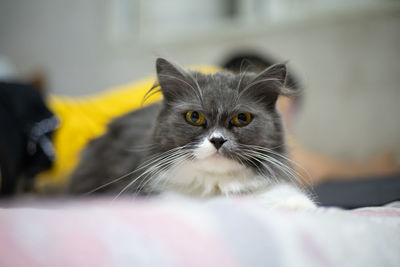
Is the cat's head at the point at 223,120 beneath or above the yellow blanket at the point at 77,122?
above

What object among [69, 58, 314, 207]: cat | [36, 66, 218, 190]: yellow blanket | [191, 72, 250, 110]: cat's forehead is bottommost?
[36, 66, 218, 190]: yellow blanket

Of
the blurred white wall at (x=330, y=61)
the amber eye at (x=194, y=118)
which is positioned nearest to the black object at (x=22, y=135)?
the blurred white wall at (x=330, y=61)

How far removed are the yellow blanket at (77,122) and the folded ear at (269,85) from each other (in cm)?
81

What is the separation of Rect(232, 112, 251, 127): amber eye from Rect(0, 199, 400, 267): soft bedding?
15.8 inches

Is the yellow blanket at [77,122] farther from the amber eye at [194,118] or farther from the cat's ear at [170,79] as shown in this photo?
the amber eye at [194,118]

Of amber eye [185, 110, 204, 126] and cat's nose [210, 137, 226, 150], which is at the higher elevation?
amber eye [185, 110, 204, 126]

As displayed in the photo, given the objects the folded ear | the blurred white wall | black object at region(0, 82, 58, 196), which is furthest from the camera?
the blurred white wall

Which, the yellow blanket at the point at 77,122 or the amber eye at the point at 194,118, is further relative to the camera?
the yellow blanket at the point at 77,122

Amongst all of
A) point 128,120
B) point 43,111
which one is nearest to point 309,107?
point 128,120

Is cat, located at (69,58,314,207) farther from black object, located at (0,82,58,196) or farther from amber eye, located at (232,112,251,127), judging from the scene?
black object, located at (0,82,58,196)

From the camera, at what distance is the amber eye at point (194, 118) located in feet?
3.63

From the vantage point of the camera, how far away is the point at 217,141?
1031 mm

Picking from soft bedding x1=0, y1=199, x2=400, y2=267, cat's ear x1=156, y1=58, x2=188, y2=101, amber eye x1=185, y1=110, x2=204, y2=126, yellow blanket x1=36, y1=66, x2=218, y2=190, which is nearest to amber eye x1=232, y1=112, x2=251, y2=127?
amber eye x1=185, y1=110, x2=204, y2=126

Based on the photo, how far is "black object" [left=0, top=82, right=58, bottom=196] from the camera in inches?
69.3
